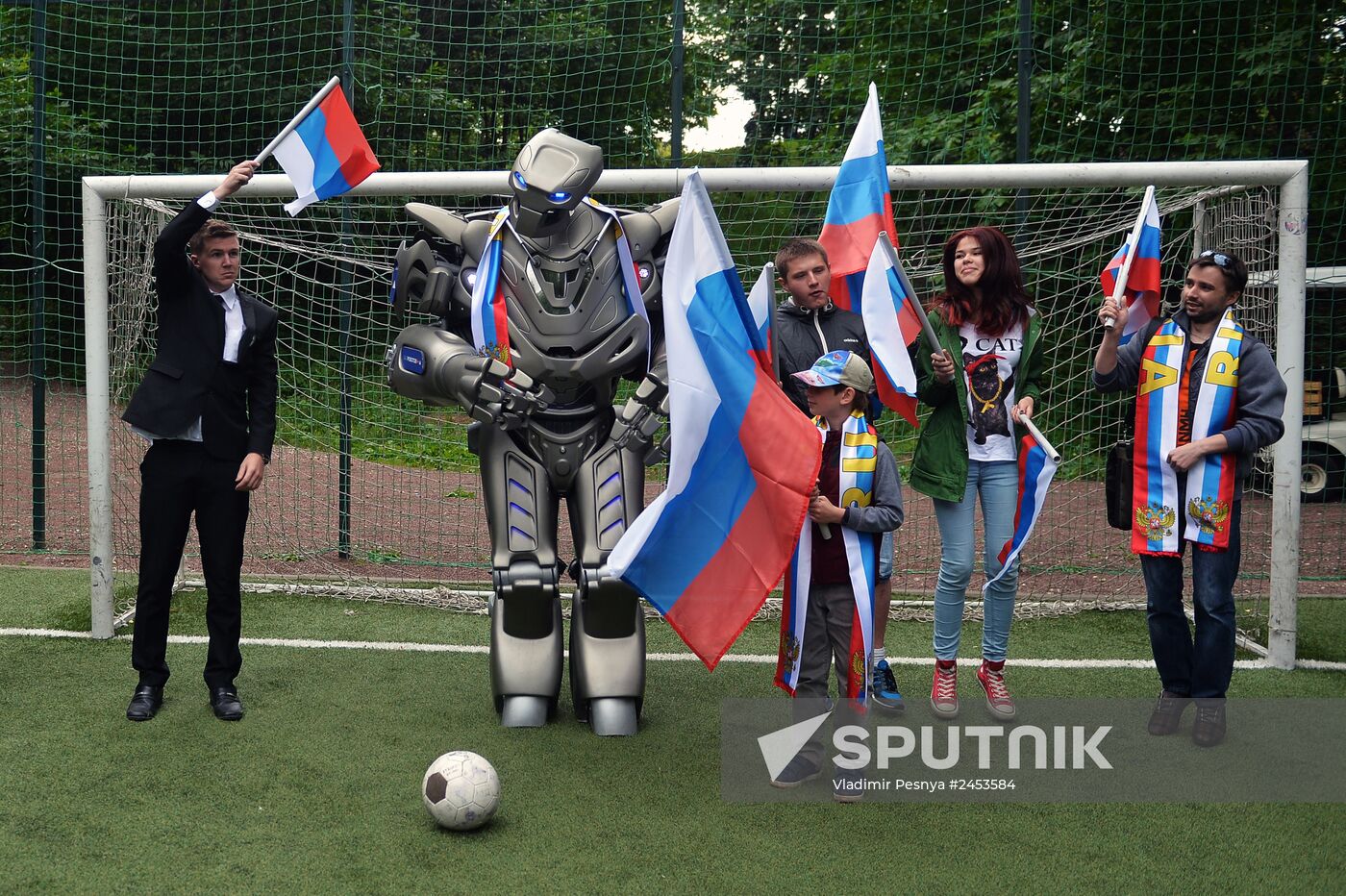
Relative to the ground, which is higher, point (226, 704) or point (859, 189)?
point (859, 189)

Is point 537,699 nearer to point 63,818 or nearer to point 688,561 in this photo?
point 688,561

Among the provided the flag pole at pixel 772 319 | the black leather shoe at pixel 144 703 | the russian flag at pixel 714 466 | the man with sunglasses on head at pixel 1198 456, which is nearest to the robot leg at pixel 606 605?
the russian flag at pixel 714 466

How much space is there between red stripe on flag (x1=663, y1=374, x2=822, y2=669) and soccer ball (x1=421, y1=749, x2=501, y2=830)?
27.7 inches

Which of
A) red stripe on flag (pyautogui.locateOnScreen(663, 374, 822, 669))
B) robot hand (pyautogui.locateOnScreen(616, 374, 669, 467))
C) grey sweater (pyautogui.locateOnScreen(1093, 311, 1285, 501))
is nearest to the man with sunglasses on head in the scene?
grey sweater (pyautogui.locateOnScreen(1093, 311, 1285, 501))

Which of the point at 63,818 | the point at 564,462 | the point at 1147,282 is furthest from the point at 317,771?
the point at 1147,282

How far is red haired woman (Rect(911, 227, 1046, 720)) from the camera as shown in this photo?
4.08 m

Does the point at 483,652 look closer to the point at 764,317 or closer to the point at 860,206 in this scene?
the point at 764,317

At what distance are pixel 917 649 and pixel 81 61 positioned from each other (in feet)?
30.8

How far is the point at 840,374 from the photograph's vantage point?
11.6 ft

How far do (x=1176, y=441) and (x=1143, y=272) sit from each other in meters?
0.62

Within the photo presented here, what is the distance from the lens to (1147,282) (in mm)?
4156

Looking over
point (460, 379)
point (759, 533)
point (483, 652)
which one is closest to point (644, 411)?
point (460, 379)

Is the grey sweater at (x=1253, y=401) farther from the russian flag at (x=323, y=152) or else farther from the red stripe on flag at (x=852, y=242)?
the russian flag at (x=323, y=152)

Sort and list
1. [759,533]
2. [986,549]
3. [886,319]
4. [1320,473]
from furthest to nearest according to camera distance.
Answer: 1. [1320,473]
2. [986,549]
3. [886,319]
4. [759,533]
